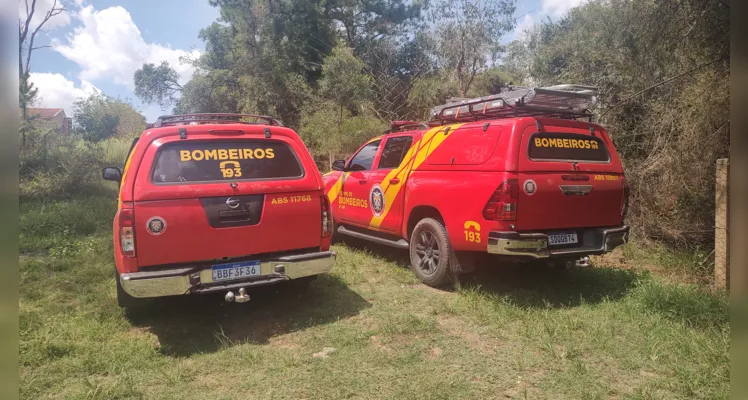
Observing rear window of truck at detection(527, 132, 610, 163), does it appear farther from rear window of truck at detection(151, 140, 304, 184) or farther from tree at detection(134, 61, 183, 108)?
tree at detection(134, 61, 183, 108)

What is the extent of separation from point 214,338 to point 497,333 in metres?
2.59

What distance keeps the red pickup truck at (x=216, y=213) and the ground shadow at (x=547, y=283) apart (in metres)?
2.16

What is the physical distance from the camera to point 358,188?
700cm

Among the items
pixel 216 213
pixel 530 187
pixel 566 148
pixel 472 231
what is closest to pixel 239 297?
pixel 216 213

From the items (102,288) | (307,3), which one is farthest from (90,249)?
(307,3)

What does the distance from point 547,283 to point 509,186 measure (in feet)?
6.10

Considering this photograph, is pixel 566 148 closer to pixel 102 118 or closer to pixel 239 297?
pixel 239 297

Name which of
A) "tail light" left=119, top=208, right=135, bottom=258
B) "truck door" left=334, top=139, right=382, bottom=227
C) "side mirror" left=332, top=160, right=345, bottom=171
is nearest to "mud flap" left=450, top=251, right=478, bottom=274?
"truck door" left=334, top=139, right=382, bottom=227

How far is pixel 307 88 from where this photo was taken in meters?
24.2

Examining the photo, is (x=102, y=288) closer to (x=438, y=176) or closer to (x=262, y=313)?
(x=262, y=313)

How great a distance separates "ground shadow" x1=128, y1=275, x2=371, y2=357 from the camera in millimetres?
4113

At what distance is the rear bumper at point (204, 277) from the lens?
3.66m

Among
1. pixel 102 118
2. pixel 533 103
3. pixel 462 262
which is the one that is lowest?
pixel 462 262

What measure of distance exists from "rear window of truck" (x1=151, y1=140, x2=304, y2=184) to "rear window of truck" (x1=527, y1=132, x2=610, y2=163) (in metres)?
2.47
